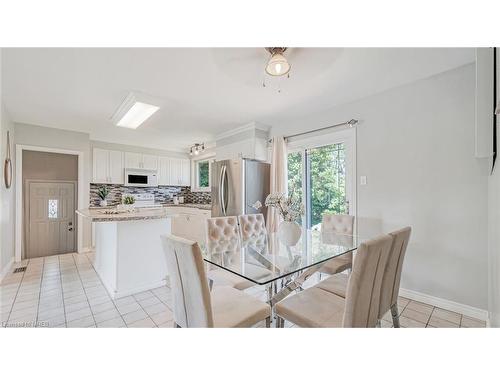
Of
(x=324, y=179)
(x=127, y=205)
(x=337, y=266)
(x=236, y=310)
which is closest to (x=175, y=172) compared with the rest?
(x=127, y=205)

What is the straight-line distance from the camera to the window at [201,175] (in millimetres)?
5785

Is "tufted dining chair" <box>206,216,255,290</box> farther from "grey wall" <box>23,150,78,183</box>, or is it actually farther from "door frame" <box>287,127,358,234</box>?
"grey wall" <box>23,150,78,183</box>

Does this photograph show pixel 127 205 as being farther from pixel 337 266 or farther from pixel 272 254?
pixel 337 266

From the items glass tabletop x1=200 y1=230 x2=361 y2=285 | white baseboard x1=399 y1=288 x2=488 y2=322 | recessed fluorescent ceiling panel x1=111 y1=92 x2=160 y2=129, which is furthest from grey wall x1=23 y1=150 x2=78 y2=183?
white baseboard x1=399 y1=288 x2=488 y2=322

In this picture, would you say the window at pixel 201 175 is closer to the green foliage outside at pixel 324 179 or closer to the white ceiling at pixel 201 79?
the white ceiling at pixel 201 79

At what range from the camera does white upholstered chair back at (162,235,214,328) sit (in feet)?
3.55

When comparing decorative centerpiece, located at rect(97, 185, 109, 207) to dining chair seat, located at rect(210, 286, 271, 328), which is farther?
decorative centerpiece, located at rect(97, 185, 109, 207)

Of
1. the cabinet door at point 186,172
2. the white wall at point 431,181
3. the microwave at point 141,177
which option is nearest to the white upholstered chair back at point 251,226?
the white wall at point 431,181

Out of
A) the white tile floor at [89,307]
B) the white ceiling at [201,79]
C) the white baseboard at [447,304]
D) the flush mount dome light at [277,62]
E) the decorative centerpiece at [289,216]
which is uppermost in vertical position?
the white ceiling at [201,79]

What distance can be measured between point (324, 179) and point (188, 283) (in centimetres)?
265

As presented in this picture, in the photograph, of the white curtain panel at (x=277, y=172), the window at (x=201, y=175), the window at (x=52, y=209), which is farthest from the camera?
the window at (x=201, y=175)

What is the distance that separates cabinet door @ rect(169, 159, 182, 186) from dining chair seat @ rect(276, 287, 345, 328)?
499cm

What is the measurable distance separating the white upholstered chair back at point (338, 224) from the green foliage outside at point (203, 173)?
3.67 meters
